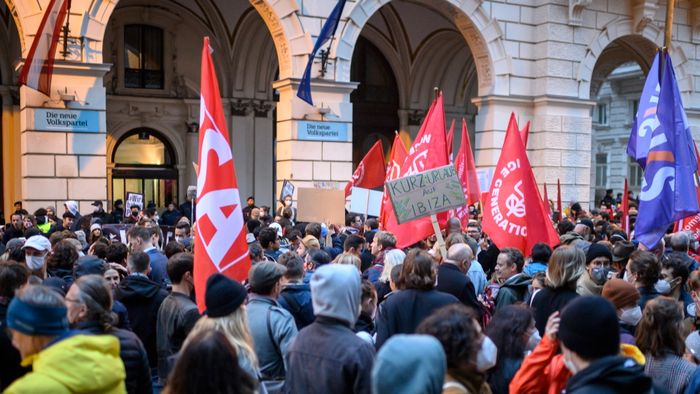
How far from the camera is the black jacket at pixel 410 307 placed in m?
5.11

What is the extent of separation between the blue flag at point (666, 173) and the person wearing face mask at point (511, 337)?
4123mm

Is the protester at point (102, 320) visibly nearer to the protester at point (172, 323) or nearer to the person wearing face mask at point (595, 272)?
the protester at point (172, 323)

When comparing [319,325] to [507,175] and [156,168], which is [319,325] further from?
[156,168]

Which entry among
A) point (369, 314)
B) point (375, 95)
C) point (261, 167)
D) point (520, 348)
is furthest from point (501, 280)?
point (375, 95)

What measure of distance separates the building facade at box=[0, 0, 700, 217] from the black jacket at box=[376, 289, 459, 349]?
10430 mm

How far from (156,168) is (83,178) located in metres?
7.51

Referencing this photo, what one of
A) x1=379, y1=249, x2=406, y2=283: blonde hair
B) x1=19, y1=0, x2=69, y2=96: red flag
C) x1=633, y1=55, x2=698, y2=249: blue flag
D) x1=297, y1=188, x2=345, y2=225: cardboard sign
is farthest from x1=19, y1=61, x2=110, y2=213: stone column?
x1=633, y1=55, x2=698, y2=249: blue flag

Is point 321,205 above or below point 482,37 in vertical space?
below

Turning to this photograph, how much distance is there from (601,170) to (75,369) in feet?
141

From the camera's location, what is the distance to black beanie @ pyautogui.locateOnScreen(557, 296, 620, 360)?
325 cm

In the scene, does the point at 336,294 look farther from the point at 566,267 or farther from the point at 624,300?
the point at 566,267

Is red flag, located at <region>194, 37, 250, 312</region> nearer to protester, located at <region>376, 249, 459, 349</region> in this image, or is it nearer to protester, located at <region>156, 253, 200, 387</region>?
protester, located at <region>156, 253, 200, 387</region>

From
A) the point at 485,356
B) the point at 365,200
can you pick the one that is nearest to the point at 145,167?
the point at 365,200

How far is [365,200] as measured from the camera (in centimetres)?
1248
